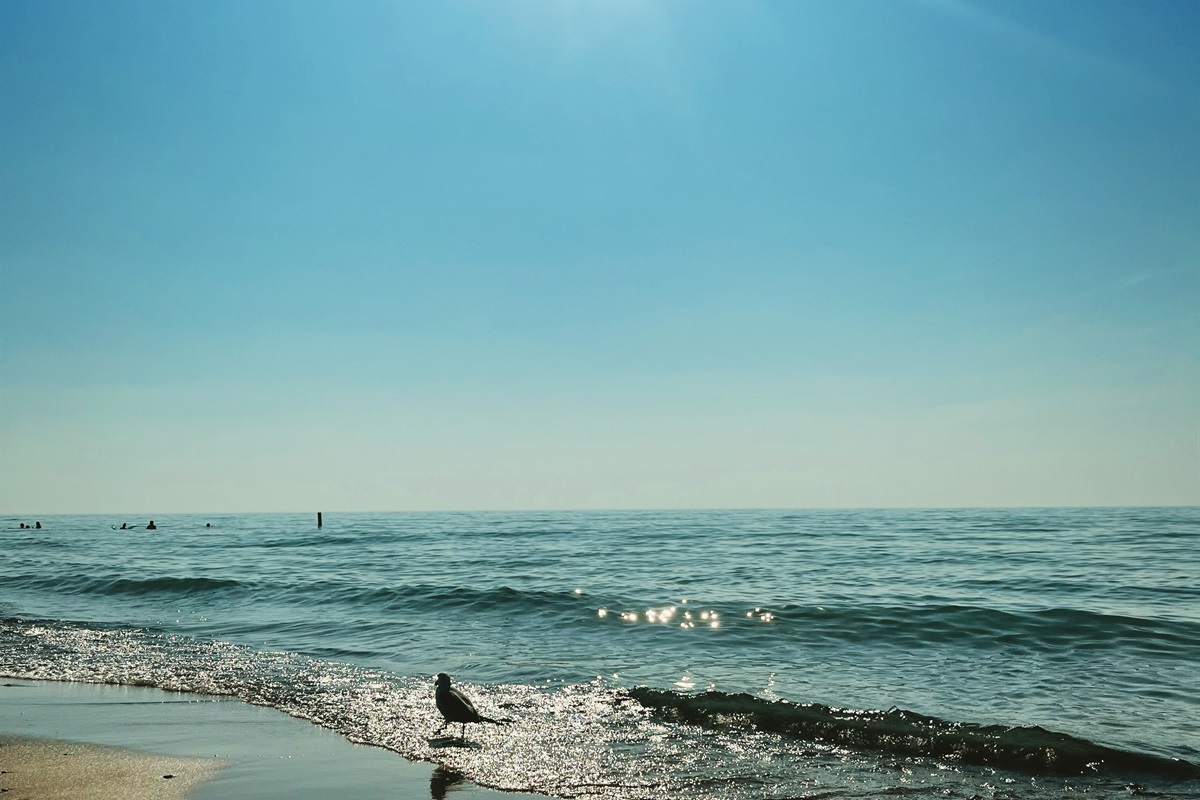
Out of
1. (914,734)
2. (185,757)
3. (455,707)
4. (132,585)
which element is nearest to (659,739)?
(455,707)

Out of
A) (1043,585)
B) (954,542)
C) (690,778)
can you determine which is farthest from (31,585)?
(954,542)

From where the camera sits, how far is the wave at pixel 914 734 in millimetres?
8578

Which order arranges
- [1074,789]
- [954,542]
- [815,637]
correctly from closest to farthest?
[1074,789] < [815,637] < [954,542]

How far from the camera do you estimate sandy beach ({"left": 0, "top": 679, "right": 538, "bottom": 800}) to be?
23.7 feet

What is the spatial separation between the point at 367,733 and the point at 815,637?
9969mm

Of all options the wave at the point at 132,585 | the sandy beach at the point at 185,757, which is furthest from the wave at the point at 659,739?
the wave at the point at 132,585

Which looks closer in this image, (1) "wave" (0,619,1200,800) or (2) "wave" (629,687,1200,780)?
(1) "wave" (0,619,1200,800)

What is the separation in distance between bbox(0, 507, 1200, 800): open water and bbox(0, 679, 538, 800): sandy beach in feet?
1.54

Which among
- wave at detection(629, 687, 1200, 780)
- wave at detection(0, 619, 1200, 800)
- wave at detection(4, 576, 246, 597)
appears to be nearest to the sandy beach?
wave at detection(0, 619, 1200, 800)

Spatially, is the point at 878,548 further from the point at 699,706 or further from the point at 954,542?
the point at 699,706

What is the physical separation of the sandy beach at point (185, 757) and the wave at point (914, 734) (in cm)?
407

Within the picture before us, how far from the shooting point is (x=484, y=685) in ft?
39.9

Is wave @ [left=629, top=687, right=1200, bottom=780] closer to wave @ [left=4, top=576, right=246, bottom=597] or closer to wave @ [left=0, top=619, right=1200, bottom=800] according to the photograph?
wave @ [left=0, top=619, right=1200, bottom=800]

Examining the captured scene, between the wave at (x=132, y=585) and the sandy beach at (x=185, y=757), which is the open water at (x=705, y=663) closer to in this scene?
the wave at (x=132, y=585)
